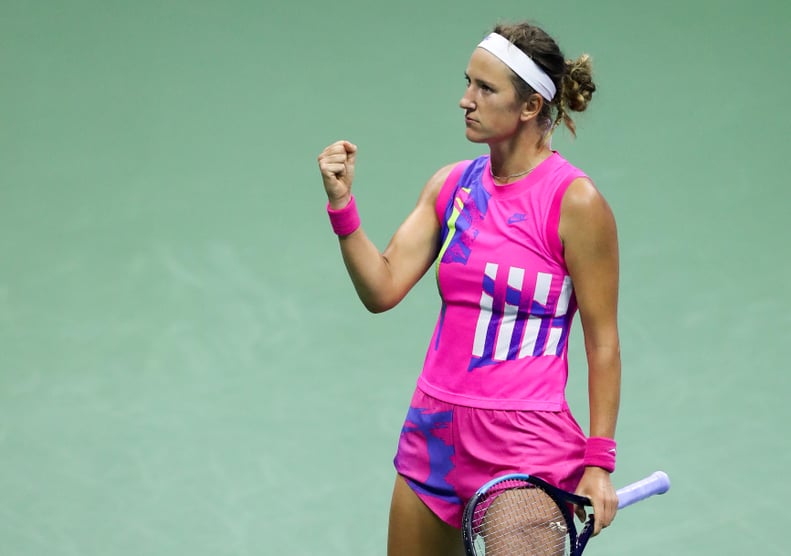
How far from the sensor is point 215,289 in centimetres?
517

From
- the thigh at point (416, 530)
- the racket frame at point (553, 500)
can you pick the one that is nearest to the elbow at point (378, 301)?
the thigh at point (416, 530)

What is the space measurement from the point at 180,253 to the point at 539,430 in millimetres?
2695

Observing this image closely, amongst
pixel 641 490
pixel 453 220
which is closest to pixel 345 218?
pixel 453 220

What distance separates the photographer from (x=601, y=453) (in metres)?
2.75

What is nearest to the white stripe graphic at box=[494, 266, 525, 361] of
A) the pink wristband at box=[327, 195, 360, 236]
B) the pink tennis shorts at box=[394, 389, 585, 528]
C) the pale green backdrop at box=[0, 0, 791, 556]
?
the pink tennis shorts at box=[394, 389, 585, 528]

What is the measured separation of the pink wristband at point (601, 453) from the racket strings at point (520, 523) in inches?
4.3

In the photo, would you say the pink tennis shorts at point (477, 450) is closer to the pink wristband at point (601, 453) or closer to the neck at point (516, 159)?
the pink wristband at point (601, 453)

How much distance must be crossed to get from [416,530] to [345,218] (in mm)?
628

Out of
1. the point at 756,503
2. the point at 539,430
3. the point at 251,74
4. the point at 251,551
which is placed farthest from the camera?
the point at 251,74

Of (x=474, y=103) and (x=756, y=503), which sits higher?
(x=474, y=103)

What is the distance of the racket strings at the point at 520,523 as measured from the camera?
2701mm

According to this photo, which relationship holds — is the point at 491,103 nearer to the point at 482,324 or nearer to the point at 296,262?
the point at 482,324

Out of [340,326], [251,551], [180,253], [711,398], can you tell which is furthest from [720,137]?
[251,551]

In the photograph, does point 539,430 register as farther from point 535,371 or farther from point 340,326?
point 340,326
